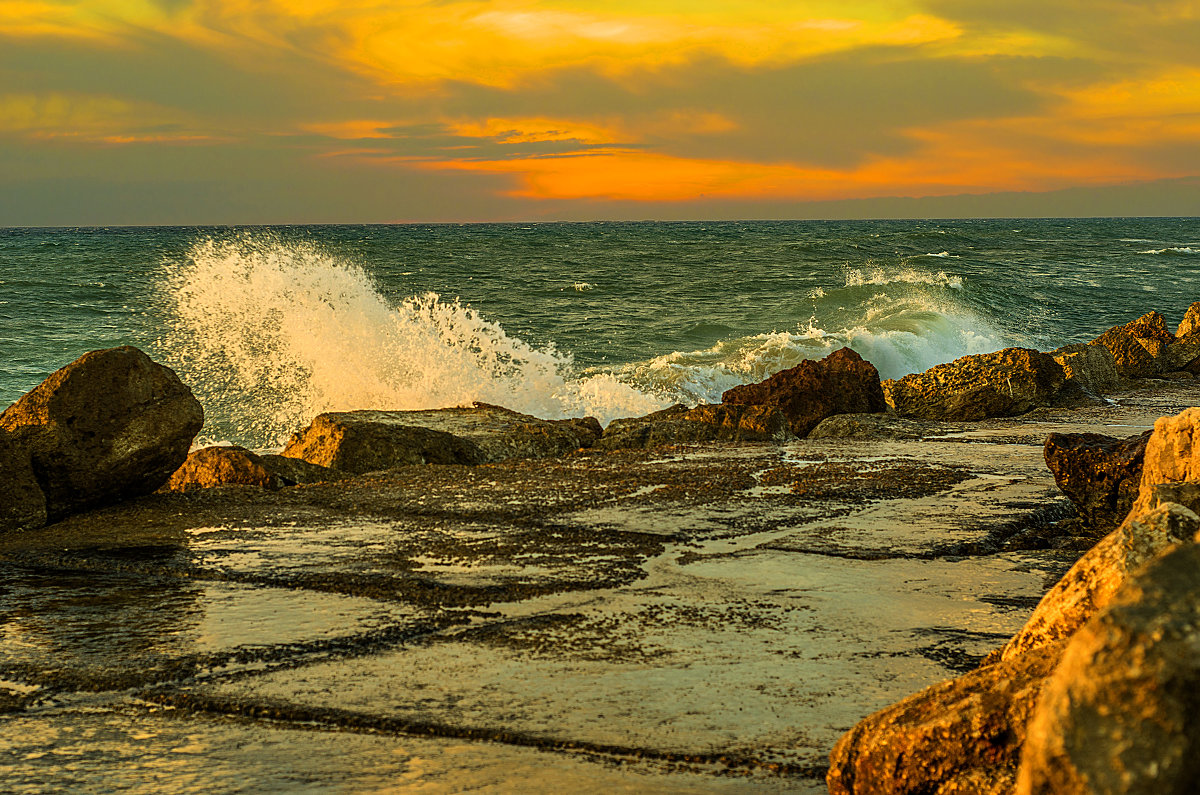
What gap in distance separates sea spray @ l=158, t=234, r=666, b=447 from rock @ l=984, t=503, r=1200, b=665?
9781mm

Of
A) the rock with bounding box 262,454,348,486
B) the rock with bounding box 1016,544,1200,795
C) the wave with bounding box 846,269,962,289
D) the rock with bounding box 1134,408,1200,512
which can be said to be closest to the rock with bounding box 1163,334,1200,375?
the rock with bounding box 1134,408,1200,512

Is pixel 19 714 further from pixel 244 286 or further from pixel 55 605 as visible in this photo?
pixel 244 286

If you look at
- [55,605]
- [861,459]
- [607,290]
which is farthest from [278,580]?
[607,290]

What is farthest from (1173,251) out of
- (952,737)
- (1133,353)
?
(952,737)

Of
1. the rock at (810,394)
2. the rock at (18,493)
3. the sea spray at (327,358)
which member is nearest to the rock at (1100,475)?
the rock at (810,394)

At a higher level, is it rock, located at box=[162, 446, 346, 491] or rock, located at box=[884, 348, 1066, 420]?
rock, located at box=[884, 348, 1066, 420]

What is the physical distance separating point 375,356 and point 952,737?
11.4 m

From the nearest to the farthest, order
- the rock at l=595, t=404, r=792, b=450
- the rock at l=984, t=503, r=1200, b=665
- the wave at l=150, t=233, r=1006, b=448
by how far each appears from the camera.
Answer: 1. the rock at l=984, t=503, r=1200, b=665
2. the rock at l=595, t=404, r=792, b=450
3. the wave at l=150, t=233, r=1006, b=448

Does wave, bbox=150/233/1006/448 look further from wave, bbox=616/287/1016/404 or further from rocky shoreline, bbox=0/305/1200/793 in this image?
rocky shoreline, bbox=0/305/1200/793

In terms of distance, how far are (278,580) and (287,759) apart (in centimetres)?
186

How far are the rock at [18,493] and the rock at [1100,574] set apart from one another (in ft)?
16.5

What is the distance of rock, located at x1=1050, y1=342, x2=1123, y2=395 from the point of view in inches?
455

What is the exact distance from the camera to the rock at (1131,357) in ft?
44.8

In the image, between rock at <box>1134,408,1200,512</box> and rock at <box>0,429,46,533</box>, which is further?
rock at <box>0,429,46,533</box>
